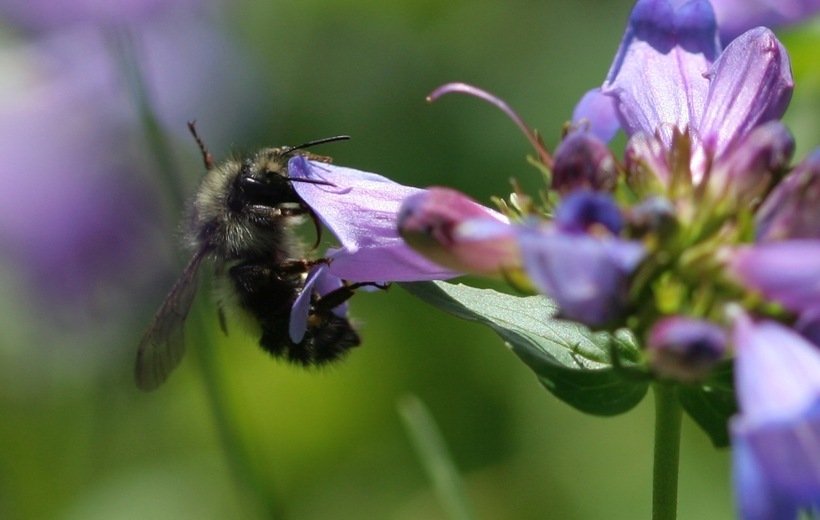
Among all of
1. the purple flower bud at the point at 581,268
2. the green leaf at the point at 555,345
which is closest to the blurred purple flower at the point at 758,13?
the green leaf at the point at 555,345

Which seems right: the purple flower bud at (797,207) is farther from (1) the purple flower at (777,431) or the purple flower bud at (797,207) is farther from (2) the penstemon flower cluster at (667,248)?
(1) the purple flower at (777,431)

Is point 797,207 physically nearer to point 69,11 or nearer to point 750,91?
point 750,91

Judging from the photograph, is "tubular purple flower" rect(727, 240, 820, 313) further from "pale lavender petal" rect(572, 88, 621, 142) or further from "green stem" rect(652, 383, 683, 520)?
"pale lavender petal" rect(572, 88, 621, 142)

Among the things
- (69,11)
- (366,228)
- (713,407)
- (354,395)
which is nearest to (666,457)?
(713,407)

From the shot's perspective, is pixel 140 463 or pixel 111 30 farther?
pixel 111 30

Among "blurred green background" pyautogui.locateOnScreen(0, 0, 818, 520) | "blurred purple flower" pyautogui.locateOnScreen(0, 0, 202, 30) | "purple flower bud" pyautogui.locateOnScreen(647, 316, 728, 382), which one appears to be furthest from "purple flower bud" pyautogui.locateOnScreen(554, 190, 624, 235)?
"blurred purple flower" pyautogui.locateOnScreen(0, 0, 202, 30)

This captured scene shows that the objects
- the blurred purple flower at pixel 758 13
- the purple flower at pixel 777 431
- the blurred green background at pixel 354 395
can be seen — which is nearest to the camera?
the purple flower at pixel 777 431

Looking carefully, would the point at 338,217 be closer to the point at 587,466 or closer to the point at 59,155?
the point at 587,466

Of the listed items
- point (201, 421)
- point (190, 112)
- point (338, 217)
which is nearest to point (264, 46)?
point (190, 112)
